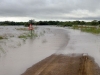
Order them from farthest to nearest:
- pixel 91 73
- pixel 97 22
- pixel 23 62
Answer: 1. pixel 97 22
2. pixel 23 62
3. pixel 91 73

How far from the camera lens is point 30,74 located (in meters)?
8.78

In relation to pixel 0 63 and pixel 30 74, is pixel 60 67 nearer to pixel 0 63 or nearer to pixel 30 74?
pixel 30 74

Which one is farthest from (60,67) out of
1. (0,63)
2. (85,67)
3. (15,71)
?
(0,63)

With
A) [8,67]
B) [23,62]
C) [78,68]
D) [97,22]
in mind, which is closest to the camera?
→ [78,68]

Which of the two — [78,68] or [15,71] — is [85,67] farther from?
[15,71]

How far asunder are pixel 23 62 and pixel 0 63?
1258 millimetres

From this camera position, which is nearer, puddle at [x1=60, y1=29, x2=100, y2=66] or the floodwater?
the floodwater

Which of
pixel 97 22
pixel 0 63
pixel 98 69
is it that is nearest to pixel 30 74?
pixel 98 69

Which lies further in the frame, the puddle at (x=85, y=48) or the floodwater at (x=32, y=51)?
the puddle at (x=85, y=48)

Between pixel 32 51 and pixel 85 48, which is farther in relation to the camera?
pixel 85 48

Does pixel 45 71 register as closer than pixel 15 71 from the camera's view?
Yes

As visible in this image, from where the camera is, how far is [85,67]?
958cm

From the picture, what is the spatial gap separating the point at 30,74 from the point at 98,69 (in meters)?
2.91

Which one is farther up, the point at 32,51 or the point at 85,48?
the point at 85,48
